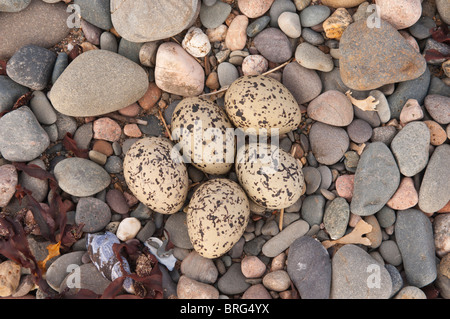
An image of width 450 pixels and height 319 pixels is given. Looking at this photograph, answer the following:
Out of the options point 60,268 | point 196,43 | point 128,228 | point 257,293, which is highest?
point 196,43

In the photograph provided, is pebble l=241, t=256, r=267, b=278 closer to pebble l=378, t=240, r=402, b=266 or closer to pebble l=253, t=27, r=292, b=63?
pebble l=378, t=240, r=402, b=266

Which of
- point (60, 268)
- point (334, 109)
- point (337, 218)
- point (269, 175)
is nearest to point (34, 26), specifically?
point (60, 268)

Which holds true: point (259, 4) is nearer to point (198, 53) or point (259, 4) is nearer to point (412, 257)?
point (198, 53)

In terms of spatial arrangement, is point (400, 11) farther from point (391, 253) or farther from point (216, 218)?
point (216, 218)

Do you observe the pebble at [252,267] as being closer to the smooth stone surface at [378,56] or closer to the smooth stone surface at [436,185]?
the smooth stone surface at [436,185]

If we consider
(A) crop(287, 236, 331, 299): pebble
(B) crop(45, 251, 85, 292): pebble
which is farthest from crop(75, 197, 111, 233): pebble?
(A) crop(287, 236, 331, 299): pebble

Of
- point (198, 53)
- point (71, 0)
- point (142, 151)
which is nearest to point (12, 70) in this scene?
point (71, 0)

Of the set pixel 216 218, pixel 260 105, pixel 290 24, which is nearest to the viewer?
pixel 216 218
